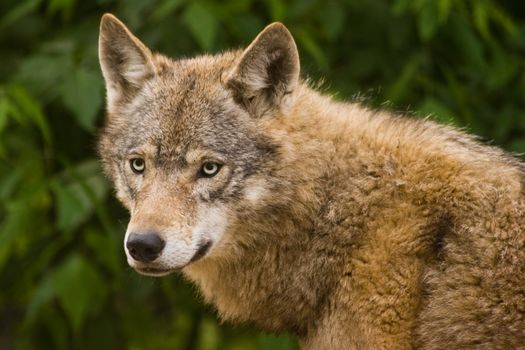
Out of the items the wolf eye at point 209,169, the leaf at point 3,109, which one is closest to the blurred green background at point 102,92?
the leaf at point 3,109

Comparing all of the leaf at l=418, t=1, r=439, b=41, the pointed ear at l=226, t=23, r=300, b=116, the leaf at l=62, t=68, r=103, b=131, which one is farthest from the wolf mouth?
the leaf at l=418, t=1, r=439, b=41

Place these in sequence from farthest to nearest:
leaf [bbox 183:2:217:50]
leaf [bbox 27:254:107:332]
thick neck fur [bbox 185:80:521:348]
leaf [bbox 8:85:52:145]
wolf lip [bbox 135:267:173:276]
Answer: leaf [bbox 27:254:107:332] → leaf [bbox 183:2:217:50] → leaf [bbox 8:85:52:145] → thick neck fur [bbox 185:80:521:348] → wolf lip [bbox 135:267:173:276]

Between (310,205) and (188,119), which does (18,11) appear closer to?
(188,119)

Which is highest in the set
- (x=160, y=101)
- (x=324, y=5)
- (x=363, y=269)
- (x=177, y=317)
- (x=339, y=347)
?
(x=324, y=5)

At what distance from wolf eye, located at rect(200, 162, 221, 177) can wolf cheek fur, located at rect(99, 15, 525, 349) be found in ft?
0.03

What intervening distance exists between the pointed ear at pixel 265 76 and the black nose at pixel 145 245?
0.99 meters

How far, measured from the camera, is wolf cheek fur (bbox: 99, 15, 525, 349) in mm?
5484

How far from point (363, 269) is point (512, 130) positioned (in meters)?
3.18

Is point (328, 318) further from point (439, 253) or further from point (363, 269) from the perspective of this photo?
point (439, 253)

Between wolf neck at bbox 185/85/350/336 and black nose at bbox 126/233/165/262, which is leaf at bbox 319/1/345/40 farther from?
black nose at bbox 126/233/165/262

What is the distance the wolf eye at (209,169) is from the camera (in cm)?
578

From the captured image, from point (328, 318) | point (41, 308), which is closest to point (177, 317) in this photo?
point (41, 308)

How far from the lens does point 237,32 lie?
820 cm

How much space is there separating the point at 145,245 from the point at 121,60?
4.67 ft
